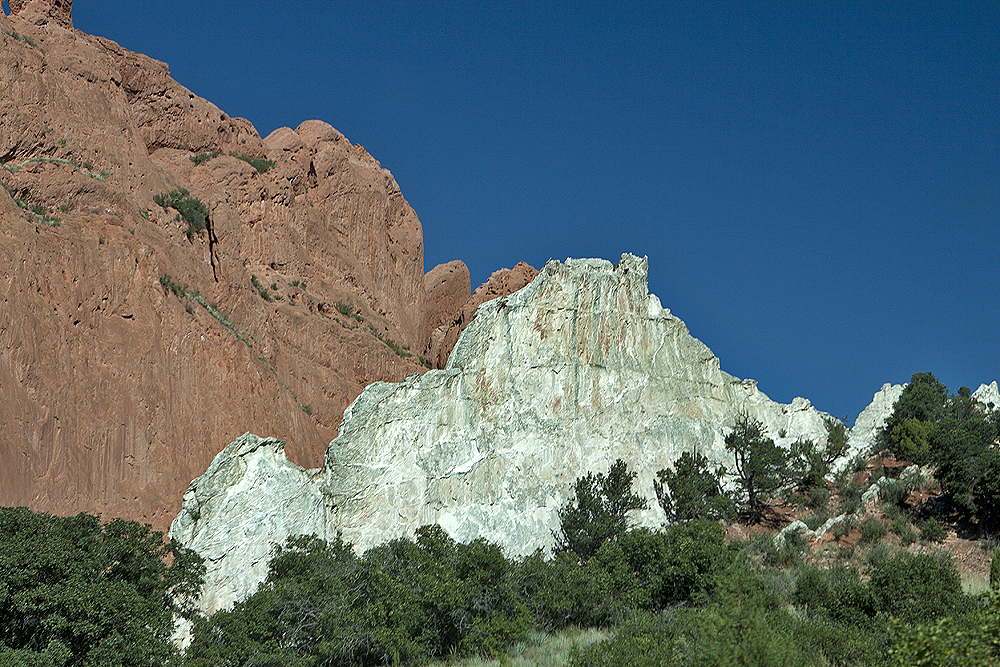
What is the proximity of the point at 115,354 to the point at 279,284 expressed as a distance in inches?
541

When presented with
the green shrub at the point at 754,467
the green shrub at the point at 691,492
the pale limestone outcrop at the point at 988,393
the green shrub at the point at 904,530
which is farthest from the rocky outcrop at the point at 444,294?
the pale limestone outcrop at the point at 988,393

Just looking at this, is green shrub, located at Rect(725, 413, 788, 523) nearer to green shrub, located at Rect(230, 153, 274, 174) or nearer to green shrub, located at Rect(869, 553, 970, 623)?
green shrub, located at Rect(869, 553, 970, 623)

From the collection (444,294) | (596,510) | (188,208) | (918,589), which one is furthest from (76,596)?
(444,294)

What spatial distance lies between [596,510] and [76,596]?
68.1 feet

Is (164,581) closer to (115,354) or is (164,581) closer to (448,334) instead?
(115,354)

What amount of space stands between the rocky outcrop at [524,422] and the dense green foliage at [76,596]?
16.5 ft

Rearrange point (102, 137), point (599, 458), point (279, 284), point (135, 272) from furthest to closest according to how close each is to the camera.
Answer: point (279, 284), point (599, 458), point (102, 137), point (135, 272)

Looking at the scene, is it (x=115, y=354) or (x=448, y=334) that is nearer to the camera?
(x=115, y=354)

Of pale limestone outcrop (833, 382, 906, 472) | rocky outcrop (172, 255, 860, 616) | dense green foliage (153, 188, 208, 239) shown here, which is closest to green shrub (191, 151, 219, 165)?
dense green foliage (153, 188, 208, 239)

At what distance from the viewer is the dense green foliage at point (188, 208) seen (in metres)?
38.8

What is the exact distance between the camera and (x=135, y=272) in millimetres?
31797

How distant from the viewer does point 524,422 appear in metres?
38.3

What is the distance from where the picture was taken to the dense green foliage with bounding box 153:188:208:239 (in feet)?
127

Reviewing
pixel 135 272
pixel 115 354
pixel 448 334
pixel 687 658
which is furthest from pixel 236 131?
pixel 687 658
